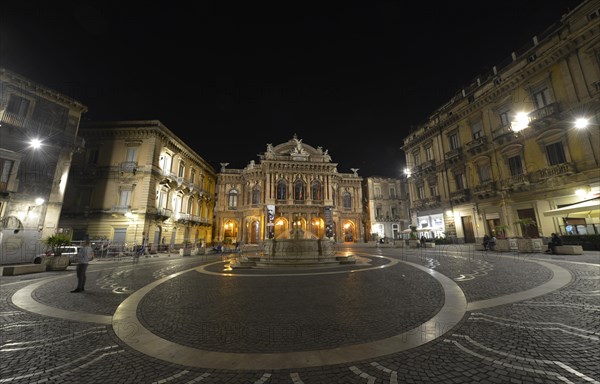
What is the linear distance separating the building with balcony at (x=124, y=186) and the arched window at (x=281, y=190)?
15.7 m

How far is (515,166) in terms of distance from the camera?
20.0 metres

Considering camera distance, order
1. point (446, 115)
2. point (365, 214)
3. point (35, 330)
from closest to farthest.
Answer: point (35, 330), point (446, 115), point (365, 214)

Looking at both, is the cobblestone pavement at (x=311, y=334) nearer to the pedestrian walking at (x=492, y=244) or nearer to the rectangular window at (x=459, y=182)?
the pedestrian walking at (x=492, y=244)

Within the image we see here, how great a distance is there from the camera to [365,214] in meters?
45.3

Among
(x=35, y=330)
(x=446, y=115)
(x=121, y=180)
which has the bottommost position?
(x=35, y=330)

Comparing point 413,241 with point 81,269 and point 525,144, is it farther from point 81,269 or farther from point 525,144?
point 81,269

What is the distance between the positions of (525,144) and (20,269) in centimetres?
3303

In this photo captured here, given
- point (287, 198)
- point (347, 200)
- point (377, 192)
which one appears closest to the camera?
point (287, 198)

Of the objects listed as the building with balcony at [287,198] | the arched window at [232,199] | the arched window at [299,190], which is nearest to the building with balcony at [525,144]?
the building with balcony at [287,198]

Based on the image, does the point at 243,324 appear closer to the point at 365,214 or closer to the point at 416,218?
the point at 416,218

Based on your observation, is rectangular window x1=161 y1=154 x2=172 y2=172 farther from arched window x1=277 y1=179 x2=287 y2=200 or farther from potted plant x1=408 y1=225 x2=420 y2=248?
potted plant x1=408 y1=225 x2=420 y2=248

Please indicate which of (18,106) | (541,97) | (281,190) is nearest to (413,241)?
(541,97)

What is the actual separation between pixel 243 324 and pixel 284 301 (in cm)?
158

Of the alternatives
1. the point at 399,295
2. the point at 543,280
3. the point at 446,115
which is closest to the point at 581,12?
the point at 446,115
